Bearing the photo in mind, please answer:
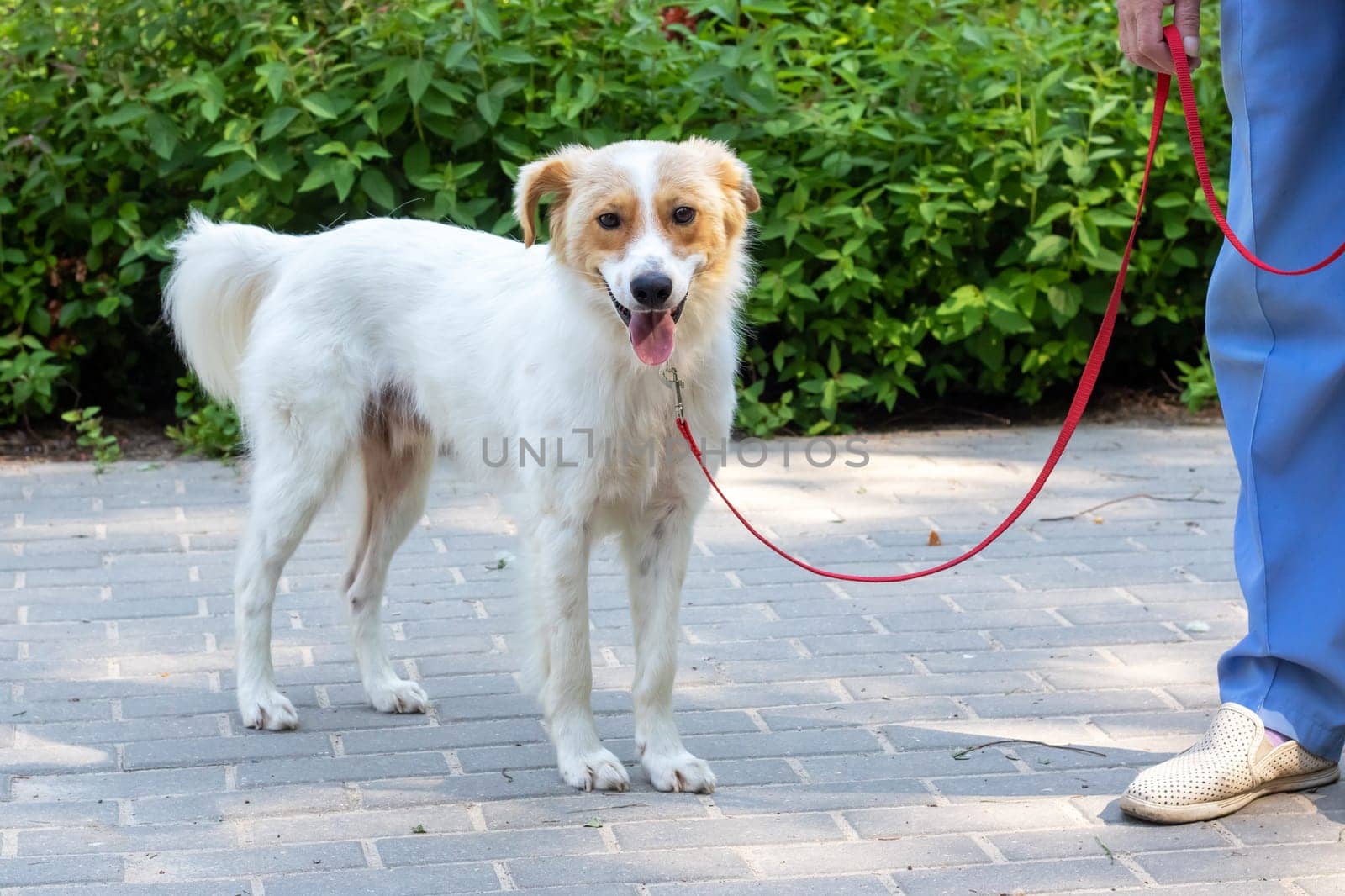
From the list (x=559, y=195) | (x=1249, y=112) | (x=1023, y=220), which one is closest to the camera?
(x=1249, y=112)

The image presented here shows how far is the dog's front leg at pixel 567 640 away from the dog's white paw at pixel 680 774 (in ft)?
0.27

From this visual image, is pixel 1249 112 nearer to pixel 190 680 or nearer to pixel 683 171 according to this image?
pixel 683 171

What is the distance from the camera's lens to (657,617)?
371cm

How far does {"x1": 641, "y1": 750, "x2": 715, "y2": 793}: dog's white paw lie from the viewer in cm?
355

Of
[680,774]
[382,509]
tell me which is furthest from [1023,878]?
[382,509]

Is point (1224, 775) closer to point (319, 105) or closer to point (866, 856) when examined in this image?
point (866, 856)

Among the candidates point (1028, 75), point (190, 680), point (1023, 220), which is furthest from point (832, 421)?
point (190, 680)

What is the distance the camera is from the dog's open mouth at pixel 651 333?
3.49 meters

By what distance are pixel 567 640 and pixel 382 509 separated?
3.30 feet

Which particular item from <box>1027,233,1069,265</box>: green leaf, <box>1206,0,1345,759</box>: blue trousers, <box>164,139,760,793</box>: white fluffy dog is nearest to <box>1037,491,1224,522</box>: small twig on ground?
<box>1027,233,1069,265</box>: green leaf

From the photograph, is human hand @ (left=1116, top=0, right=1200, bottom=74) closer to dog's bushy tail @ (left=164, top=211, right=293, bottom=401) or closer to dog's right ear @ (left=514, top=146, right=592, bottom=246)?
dog's right ear @ (left=514, top=146, right=592, bottom=246)

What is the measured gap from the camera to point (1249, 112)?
333 cm

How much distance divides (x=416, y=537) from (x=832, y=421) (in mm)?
2256

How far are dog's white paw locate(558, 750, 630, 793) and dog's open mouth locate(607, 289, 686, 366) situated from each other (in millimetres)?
974
